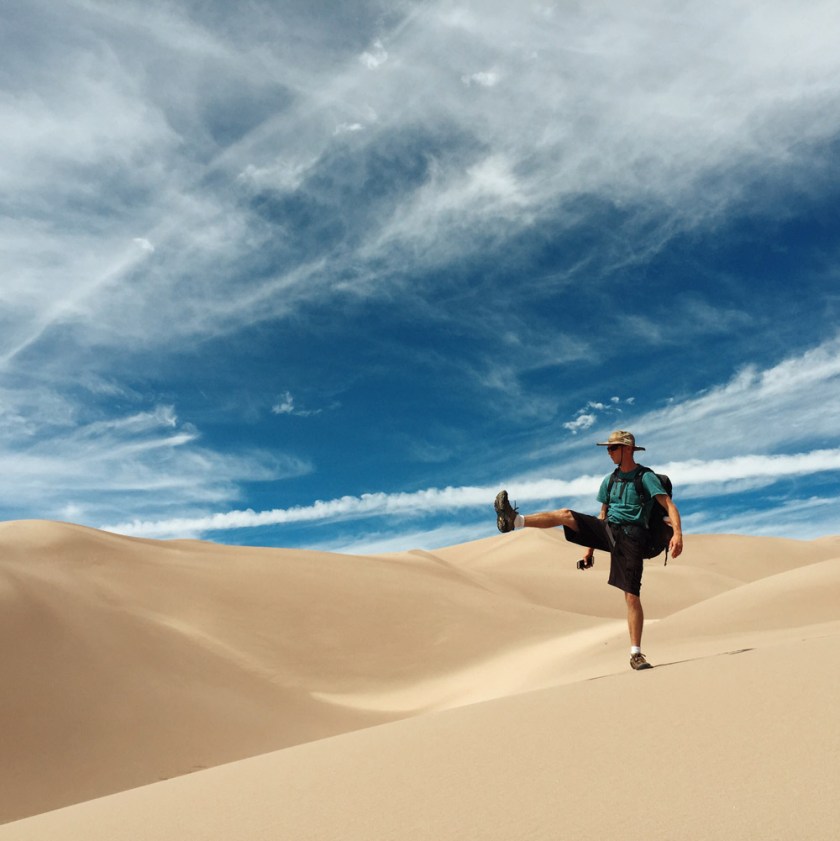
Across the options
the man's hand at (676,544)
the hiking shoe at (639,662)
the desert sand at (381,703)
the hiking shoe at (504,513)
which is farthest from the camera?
the hiking shoe at (504,513)

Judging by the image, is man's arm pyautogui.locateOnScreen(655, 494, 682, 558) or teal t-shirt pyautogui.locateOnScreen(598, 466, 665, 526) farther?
teal t-shirt pyautogui.locateOnScreen(598, 466, 665, 526)

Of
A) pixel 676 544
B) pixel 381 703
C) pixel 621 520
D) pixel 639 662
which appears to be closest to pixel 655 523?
pixel 621 520

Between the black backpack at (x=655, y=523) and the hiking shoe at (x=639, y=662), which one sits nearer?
the hiking shoe at (x=639, y=662)

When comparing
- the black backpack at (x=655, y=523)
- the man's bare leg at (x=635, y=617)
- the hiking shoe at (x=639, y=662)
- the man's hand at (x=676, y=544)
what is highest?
the black backpack at (x=655, y=523)

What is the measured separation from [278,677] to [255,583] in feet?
15.5

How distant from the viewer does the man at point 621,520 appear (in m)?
6.46

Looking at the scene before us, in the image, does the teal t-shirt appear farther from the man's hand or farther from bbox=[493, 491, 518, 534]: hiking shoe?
bbox=[493, 491, 518, 534]: hiking shoe

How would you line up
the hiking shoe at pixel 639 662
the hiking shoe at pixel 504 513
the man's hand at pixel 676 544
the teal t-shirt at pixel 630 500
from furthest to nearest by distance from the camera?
the hiking shoe at pixel 504 513, the teal t-shirt at pixel 630 500, the hiking shoe at pixel 639 662, the man's hand at pixel 676 544

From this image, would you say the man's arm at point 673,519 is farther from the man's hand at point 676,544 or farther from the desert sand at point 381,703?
the desert sand at point 381,703

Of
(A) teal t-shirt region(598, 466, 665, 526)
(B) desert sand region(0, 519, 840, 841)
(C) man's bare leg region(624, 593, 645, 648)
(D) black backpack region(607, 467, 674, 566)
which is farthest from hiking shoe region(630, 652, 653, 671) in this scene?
(A) teal t-shirt region(598, 466, 665, 526)

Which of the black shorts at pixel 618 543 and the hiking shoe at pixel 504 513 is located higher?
the hiking shoe at pixel 504 513

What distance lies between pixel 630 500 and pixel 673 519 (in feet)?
1.25

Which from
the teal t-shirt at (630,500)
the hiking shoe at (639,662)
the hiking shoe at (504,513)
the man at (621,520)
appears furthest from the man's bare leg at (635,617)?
the hiking shoe at (504,513)

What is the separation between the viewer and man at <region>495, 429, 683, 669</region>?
6.46 m
